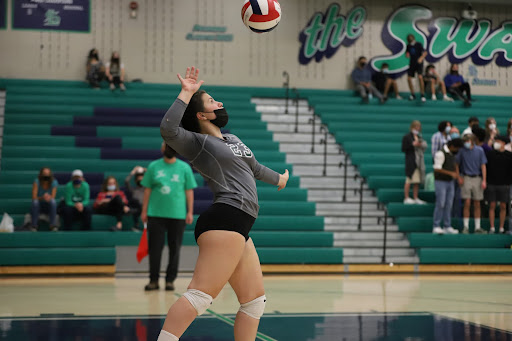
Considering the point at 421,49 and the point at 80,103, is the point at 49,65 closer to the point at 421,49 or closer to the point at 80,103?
the point at 80,103

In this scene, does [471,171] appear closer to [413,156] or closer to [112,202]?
[413,156]

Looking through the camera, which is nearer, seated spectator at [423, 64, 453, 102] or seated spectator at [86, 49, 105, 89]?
seated spectator at [86, 49, 105, 89]

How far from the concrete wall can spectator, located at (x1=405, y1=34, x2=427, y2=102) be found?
136cm

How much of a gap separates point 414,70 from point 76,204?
10.7 metres

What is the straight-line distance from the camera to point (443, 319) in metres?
6.74

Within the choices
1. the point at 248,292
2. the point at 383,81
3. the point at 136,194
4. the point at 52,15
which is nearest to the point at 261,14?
the point at 248,292

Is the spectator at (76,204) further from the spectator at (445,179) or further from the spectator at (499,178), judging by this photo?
the spectator at (499,178)

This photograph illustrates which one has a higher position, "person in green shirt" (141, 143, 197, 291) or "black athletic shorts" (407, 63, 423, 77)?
"black athletic shorts" (407, 63, 423, 77)

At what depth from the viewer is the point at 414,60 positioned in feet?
62.5

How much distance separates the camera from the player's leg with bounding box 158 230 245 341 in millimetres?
3912

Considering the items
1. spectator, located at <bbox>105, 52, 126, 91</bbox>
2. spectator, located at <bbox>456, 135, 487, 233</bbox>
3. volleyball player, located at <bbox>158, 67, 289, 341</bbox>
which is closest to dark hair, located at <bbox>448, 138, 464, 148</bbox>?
spectator, located at <bbox>456, 135, 487, 233</bbox>

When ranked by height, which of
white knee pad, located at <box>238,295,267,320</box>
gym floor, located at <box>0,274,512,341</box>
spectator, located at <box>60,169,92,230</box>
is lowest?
gym floor, located at <box>0,274,512,341</box>

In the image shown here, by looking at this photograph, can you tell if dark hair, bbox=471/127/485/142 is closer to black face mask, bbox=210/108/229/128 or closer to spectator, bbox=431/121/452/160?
spectator, bbox=431/121/452/160

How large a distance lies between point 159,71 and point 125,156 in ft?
16.9
